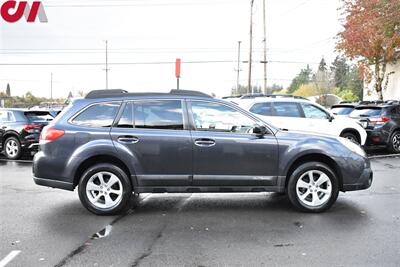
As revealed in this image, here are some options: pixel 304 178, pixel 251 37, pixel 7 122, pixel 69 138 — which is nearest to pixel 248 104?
pixel 304 178

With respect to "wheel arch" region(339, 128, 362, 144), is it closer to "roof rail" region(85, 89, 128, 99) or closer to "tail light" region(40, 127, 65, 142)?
"roof rail" region(85, 89, 128, 99)

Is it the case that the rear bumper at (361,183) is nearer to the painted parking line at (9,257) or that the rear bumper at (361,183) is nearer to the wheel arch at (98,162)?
the wheel arch at (98,162)

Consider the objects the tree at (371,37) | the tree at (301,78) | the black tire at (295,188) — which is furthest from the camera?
the tree at (301,78)

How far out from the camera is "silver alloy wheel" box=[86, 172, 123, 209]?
6.11 meters

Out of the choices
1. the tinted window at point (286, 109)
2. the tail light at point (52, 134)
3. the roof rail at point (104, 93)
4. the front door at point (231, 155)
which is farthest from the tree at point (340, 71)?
the tail light at point (52, 134)

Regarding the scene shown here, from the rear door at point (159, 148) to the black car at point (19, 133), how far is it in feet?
24.1

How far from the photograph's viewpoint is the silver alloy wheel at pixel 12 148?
41.4 feet

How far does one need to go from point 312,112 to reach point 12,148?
8769 mm

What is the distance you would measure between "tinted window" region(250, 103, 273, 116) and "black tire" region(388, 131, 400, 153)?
449cm

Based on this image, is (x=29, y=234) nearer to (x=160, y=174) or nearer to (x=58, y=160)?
(x=58, y=160)

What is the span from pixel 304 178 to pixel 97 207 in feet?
9.93

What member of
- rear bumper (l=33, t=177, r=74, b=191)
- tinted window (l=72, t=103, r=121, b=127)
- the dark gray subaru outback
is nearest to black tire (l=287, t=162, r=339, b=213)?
the dark gray subaru outback

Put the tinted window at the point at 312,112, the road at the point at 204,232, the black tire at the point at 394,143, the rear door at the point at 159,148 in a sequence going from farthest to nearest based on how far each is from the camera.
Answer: the black tire at the point at 394,143
the tinted window at the point at 312,112
the rear door at the point at 159,148
the road at the point at 204,232

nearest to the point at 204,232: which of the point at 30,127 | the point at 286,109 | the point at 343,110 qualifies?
the point at 286,109
